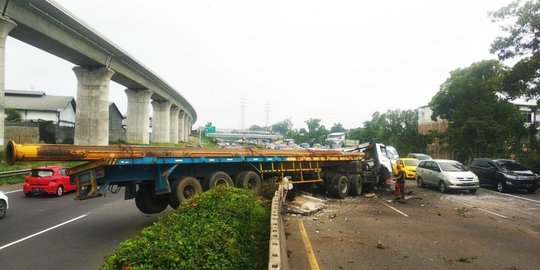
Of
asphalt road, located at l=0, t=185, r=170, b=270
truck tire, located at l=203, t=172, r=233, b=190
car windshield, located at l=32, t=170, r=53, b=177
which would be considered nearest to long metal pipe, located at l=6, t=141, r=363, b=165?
truck tire, located at l=203, t=172, r=233, b=190

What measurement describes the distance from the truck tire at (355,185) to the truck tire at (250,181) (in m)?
5.79

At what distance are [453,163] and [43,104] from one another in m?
59.1

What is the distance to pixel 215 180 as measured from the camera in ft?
40.0

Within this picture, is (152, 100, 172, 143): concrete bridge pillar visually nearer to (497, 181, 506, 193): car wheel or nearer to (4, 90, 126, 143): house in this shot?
(4, 90, 126, 143): house

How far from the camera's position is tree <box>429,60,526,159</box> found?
28781 mm

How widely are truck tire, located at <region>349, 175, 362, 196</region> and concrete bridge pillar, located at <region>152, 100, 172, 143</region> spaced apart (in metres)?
45.3

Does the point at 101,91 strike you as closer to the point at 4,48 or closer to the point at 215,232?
the point at 4,48

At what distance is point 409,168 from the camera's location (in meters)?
28.0

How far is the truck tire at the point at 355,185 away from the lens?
1781cm

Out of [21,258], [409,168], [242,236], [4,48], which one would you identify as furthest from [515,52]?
[4,48]

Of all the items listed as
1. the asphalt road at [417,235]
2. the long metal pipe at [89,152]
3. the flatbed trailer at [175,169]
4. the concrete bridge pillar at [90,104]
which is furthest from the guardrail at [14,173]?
the asphalt road at [417,235]

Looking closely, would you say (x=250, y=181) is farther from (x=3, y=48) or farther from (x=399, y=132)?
(x=399, y=132)

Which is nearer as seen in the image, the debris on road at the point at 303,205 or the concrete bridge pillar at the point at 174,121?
the debris on road at the point at 303,205

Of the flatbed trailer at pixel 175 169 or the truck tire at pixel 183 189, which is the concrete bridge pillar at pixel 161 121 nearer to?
the flatbed trailer at pixel 175 169
